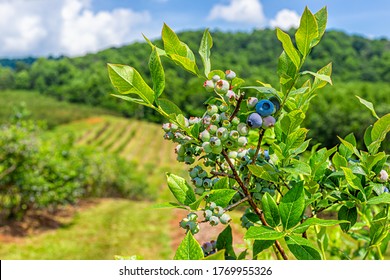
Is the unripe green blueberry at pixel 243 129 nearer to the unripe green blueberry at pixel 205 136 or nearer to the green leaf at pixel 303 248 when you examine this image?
the unripe green blueberry at pixel 205 136

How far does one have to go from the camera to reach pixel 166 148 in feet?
149

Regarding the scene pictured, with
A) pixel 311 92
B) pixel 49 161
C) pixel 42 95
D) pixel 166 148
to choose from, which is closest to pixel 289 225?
pixel 311 92

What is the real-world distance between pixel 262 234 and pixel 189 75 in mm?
70855

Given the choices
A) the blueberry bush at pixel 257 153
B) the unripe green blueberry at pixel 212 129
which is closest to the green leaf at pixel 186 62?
the blueberry bush at pixel 257 153

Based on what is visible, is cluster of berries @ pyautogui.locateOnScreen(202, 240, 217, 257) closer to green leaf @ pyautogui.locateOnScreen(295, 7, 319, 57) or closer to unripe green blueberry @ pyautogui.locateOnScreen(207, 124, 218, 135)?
unripe green blueberry @ pyautogui.locateOnScreen(207, 124, 218, 135)

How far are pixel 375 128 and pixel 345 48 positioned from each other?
257ft

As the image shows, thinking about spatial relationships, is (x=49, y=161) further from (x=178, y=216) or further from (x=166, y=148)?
(x=166, y=148)

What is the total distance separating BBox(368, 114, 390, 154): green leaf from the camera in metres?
0.84

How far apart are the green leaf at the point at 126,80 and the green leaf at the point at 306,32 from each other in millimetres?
290

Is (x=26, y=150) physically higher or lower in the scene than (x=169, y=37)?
lower

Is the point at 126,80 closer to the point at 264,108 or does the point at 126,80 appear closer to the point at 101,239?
the point at 264,108

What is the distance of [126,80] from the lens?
0.75 metres

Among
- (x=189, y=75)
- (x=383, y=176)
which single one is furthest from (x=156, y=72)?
(x=189, y=75)

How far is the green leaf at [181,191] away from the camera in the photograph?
799mm
